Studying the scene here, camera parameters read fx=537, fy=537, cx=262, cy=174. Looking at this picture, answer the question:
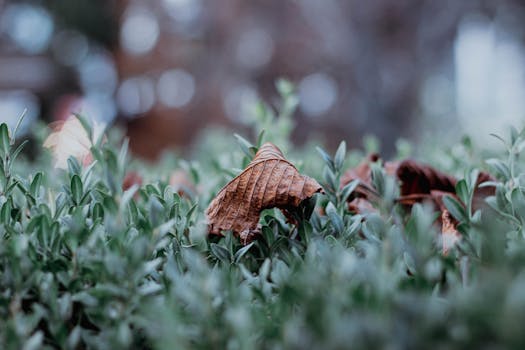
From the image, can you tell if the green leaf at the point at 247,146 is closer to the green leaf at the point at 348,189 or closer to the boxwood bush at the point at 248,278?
the boxwood bush at the point at 248,278

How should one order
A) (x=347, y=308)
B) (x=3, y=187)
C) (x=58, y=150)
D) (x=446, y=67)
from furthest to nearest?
(x=446, y=67), (x=58, y=150), (x=3, y=187), (x=347, y=308)

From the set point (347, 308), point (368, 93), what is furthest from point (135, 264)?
point (368, 93)

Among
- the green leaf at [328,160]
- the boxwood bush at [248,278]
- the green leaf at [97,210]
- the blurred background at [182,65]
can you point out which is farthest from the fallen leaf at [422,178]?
the blurred background at [182,65]

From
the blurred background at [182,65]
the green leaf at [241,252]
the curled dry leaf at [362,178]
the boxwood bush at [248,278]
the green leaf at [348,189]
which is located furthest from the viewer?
the blurred background at [182,65]

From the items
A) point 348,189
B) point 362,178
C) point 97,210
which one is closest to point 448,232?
point 348,189

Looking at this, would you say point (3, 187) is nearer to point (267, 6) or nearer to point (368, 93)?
point (368, 93)

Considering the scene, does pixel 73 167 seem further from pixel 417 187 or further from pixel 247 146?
pixel 417 187
